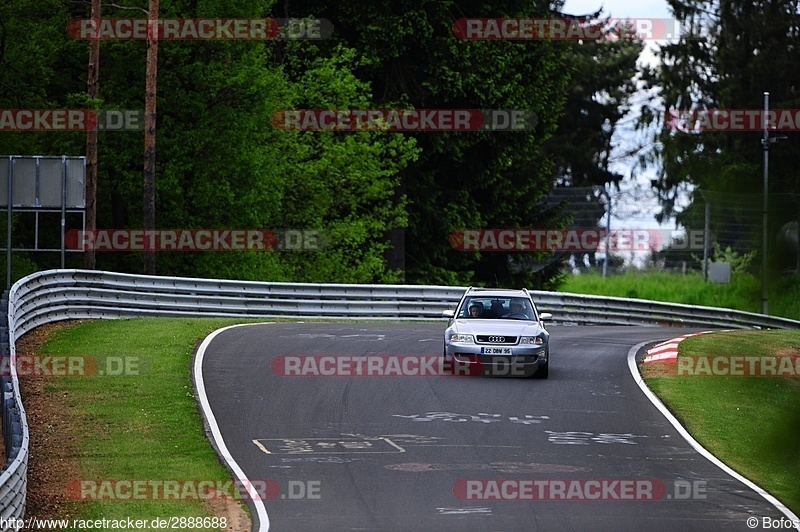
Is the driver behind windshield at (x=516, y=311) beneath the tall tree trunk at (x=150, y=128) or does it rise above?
beneath

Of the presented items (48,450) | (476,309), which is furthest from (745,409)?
(476,309)

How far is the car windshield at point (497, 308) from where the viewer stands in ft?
70.0

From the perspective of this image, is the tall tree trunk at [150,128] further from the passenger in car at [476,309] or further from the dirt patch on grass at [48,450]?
the passenger in car at [476,309]

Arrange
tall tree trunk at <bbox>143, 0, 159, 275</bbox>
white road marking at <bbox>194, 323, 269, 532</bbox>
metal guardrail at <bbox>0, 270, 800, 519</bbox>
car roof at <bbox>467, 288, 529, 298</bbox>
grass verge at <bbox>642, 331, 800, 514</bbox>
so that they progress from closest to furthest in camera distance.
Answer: grass verge at <bbox>642, 331, 800, 514</bbox>
white road marking at <bbox>194, 323, 269, 532</bbox>
car roof at <bbox>467, 288, 529, 298</bbox>
metal guardrail at <bbox>0, 270, 800, 519</bbox>
tall tree trunk at <bbox>143, 0, 159, 275</bbox>

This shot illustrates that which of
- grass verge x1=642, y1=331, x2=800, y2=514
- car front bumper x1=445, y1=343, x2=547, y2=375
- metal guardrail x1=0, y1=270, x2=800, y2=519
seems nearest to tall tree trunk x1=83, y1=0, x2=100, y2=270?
metal guardrail x1=0, y1=270, x2=800, y2=519

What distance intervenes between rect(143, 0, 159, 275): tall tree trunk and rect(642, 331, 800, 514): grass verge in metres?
16.4

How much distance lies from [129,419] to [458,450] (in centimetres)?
502

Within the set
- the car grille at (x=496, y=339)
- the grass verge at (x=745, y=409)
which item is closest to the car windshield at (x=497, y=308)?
the car grille at (x=496, y=339)

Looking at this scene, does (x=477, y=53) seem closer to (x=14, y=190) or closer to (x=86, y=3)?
(x=86, y=3)

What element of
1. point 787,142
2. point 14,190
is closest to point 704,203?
point 787,142

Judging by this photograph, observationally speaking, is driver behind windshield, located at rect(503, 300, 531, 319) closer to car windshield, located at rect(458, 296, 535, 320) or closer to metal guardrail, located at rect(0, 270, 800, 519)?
car windshield, located at rect(458, 296, 535, 320)

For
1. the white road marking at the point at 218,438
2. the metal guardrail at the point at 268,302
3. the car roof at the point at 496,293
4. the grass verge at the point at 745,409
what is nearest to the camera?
the grass verge at the point at 745,409

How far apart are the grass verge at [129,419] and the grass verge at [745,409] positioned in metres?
6.15

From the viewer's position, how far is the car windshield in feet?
70.0
